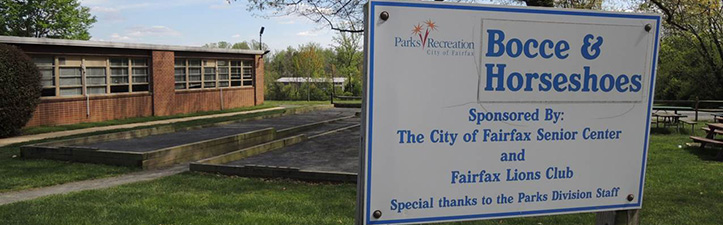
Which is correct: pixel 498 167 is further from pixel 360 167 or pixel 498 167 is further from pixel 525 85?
pixel 360 167

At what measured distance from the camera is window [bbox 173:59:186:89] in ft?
87.5

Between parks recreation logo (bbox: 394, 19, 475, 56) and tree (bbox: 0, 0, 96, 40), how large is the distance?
6080cm

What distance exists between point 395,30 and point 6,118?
54.5 ft

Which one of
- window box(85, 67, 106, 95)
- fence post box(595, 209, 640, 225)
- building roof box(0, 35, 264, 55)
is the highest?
building roof box(0, 35, 264, 55)

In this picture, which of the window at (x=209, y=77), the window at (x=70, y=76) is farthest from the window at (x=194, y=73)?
the window at (x=70, y=76)

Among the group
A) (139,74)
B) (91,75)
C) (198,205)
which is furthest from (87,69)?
(198,205)

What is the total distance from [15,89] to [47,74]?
423cm

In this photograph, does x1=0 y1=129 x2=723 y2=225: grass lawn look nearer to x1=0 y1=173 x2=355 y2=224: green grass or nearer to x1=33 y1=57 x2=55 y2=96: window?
x1=0 y1=173 x2=355 y2=224: green grass

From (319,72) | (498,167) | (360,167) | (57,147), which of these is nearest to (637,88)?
(498,167)

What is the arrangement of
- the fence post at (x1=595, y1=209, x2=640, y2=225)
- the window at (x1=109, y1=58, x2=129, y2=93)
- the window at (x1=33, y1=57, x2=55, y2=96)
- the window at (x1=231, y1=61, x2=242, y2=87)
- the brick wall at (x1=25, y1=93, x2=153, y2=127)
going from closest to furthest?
the fence post at (x1=595, y1=209, x2=640, y2=225) < the brick wall at (x1=25, y1=93, x2=153, y2=127) < the window at (x1=33, y1=57, x2=55, y2=96) < the window at (x1=109, y1=58, x2=129, y2=93) < the window at (x1=231, y1=61, x2=242, y2=87)

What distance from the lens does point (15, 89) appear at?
1541 centimetres

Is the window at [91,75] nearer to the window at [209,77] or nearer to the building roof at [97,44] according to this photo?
the building roof at [97,44]

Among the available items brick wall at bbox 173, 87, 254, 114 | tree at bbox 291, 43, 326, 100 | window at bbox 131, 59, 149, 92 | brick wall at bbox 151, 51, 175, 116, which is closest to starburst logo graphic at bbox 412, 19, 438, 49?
window at bbox 131, 59, 149, 92

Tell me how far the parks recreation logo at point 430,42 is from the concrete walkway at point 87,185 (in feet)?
23.7
